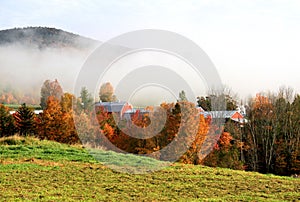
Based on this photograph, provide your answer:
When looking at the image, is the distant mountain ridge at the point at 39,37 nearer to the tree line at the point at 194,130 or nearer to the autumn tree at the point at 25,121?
the autumn tree at the point at 25,121

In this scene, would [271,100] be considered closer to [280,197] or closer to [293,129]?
[293,129]

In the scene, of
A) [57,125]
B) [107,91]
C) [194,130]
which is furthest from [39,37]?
[194,130]

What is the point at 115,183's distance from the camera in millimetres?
Result: 10922

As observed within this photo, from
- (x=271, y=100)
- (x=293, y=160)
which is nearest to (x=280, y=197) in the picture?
(x=293, y=160)

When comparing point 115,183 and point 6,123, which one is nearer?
point 115,183

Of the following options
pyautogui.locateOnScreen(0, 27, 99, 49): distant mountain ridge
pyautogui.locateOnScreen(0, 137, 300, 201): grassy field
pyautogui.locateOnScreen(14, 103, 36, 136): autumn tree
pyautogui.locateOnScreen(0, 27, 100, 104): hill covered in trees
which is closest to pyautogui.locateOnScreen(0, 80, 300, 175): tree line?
pyautogui.locateOnScreen(14, 103, 36, 136): autumn tree

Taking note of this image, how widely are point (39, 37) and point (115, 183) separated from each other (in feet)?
449

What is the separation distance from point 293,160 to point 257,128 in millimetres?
4999

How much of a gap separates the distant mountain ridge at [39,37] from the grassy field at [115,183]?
108 m

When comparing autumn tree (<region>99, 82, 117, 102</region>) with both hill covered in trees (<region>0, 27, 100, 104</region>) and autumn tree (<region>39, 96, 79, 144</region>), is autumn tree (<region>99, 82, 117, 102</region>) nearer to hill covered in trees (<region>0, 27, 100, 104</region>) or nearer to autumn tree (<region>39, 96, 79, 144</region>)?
autumn tree (<region>39, 96, 79, 144</region>)

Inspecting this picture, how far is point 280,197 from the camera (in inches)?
393

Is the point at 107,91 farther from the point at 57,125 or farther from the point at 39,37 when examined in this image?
the point at 39,37

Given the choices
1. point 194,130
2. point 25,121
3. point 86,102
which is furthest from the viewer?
point 86,102

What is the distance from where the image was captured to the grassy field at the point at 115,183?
9.27 meters
